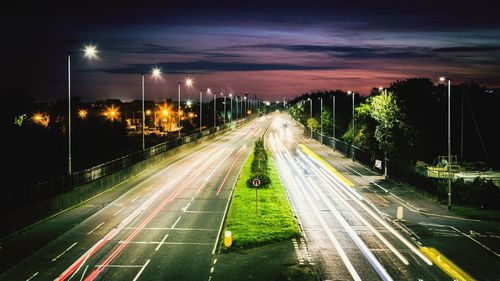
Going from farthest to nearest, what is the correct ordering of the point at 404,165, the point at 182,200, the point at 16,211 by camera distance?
the point at 404,165, the point at 182,200, the point at 16,211

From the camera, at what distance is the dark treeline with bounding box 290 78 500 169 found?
54156mm

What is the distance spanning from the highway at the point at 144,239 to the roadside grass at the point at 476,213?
54.5 feet

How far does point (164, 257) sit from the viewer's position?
2303 centimetres

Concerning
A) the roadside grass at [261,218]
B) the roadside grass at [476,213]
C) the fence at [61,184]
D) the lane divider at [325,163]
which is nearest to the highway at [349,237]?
the lane divider at [325,163]

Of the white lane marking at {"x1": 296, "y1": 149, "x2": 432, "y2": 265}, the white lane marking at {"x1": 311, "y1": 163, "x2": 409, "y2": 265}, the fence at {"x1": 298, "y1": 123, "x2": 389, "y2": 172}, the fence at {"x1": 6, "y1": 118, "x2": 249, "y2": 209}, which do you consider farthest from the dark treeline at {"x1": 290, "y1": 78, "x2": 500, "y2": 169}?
the fence at {"x1": 6, "y1": 118, "x2": 249, "y2": 209}

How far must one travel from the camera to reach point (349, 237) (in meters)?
27.2

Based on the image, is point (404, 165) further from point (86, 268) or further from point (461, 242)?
point (86, 268)

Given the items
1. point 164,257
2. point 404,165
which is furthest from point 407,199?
point 164,257

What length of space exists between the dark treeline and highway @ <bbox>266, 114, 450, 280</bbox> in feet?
32.9

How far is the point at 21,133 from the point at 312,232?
4533 cm

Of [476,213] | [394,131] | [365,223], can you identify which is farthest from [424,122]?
[365,223]

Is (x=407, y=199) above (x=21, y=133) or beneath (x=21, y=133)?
beneath

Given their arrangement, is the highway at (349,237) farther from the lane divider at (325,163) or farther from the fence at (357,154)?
the fence at (357,154)

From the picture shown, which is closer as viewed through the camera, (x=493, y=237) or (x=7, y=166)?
(x=493, y=237)
